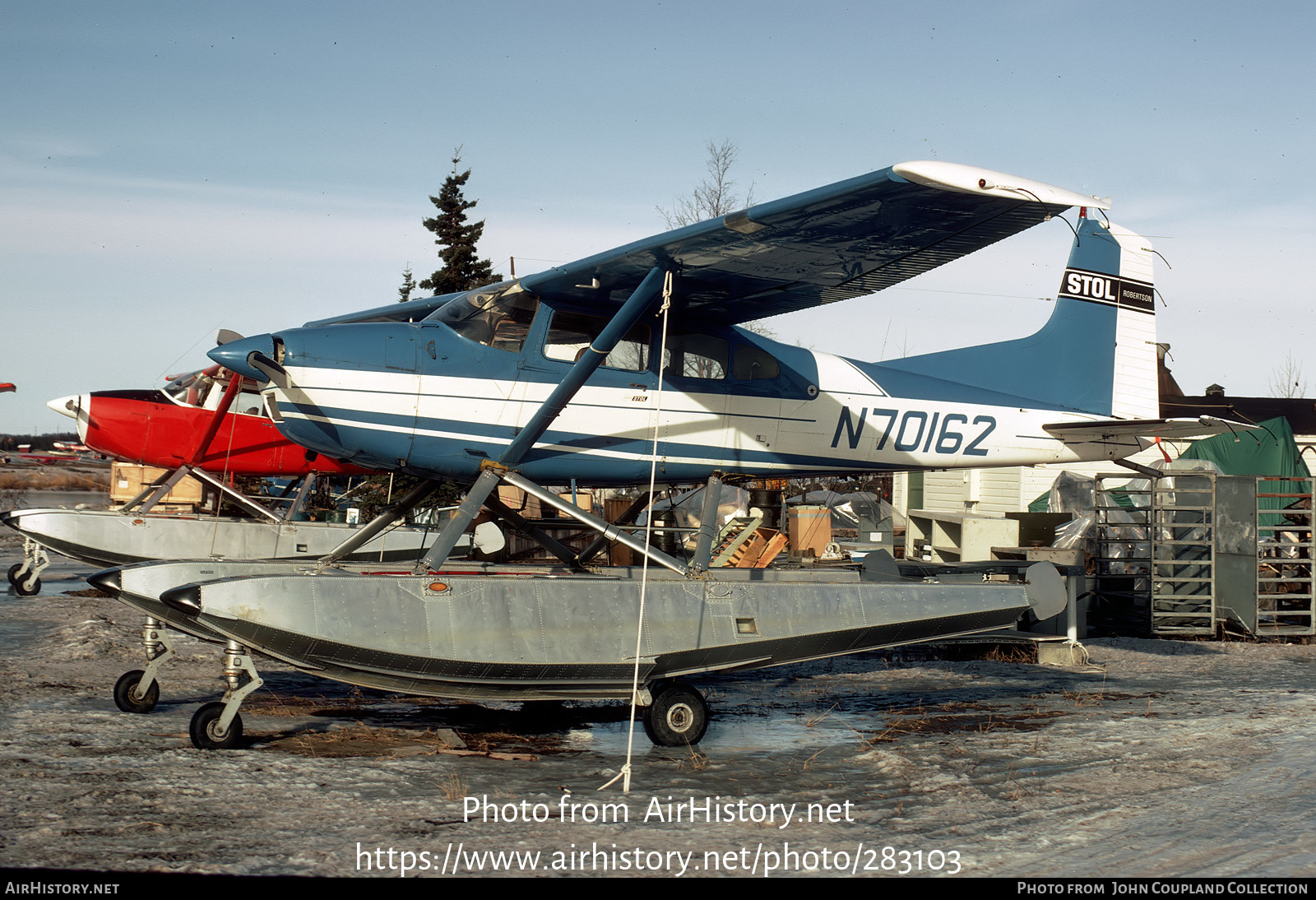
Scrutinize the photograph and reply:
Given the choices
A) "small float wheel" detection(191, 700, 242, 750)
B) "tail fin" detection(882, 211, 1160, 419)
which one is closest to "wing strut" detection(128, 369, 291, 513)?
"small float wheel" detection(191, 700, 242, 750)

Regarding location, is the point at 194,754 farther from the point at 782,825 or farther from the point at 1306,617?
the point at 1306,617

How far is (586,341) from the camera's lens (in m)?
7.49

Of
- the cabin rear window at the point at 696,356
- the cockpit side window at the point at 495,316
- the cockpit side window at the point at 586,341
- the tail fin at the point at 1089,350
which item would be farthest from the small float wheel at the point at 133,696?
the tail fin at the point at 1089,350

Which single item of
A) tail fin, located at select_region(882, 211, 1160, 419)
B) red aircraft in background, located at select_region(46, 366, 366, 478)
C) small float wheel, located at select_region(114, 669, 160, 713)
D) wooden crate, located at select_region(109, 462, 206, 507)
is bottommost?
small float wheel, located at select_region(114, 669, 160, 713)

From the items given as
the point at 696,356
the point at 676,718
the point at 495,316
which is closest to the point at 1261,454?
the point at 696,356

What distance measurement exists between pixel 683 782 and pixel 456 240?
25.2 m

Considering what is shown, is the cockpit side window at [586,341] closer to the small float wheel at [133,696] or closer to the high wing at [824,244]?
the high wing at [824,244]

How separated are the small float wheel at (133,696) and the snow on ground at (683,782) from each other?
10 centimetres

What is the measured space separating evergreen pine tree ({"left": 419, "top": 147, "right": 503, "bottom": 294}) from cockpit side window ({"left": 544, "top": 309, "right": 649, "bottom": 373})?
20800 millimetres

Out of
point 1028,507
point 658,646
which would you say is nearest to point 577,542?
point 658,646

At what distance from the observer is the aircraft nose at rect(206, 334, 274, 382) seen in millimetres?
6660

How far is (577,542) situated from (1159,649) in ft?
29.1

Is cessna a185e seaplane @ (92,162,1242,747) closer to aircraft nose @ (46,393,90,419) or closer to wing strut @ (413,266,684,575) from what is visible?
wing strut @ (413,266,684,575)

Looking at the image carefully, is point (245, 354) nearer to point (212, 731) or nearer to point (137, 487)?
point (212, 731)
